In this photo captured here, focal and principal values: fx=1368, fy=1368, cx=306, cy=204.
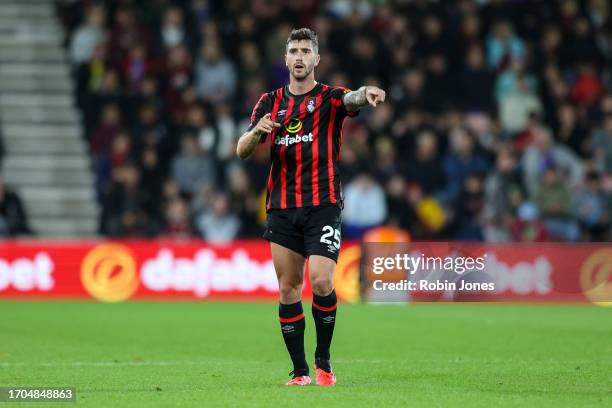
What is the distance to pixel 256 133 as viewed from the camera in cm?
910

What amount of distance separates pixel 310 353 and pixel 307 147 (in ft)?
9.50

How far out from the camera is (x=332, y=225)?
9.28 meters

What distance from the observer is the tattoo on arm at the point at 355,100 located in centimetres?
900

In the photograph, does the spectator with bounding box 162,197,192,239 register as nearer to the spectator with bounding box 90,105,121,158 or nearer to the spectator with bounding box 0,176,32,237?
the spectator with bounding box 90,105,121,158

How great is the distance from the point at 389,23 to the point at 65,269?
277 inches

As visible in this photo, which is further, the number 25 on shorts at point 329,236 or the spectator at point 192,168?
the spectator at point 192,168

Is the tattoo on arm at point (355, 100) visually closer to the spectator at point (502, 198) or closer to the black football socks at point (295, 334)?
the black football socks at point (295, 334)

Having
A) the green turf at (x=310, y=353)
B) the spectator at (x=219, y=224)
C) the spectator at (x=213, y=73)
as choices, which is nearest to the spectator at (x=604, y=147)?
the green turf at (x=310, y=353)

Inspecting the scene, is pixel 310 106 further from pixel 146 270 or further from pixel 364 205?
pixel 364 205

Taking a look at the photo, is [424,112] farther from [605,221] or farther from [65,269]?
[65,269]

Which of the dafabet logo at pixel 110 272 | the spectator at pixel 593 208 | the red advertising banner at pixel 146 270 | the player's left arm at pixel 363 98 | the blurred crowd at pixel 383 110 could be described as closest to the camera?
the player's left arm at pixel 363 98

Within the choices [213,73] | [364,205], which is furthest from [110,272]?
[213,73]

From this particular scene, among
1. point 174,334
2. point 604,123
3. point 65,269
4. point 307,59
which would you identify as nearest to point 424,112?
point 604,123

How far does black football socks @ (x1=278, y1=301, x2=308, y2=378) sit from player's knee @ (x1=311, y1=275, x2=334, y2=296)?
24 centimetres
